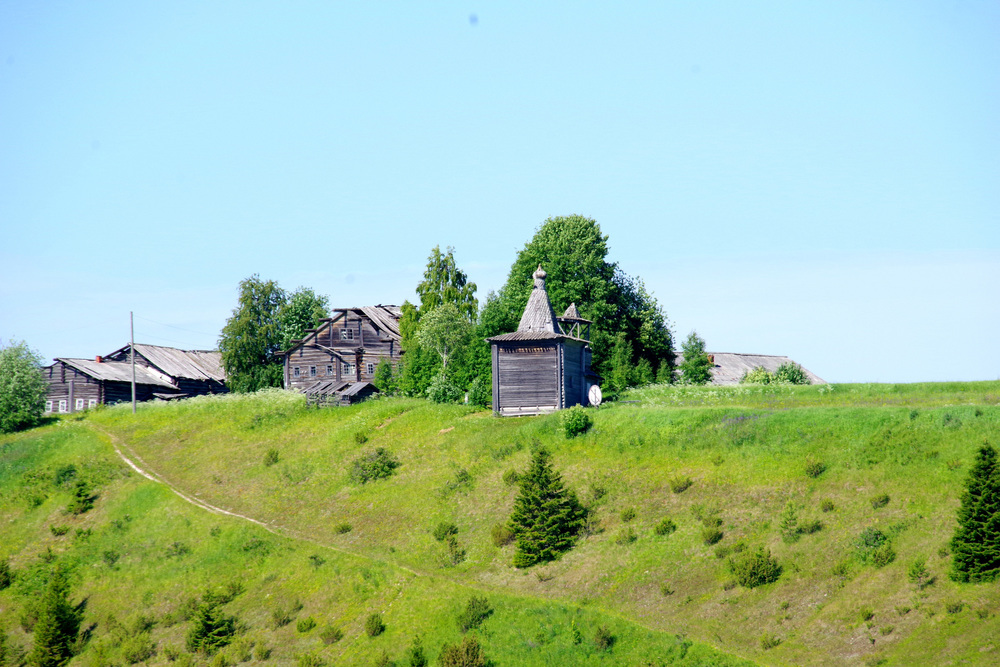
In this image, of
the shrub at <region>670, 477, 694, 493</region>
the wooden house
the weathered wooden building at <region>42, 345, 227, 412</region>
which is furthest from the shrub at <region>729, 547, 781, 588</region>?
A: the weathered wooden building at <region>42, 345, 227, 412</region>

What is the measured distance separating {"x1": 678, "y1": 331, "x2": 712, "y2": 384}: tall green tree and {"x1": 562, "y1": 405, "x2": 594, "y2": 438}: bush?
23.4 m

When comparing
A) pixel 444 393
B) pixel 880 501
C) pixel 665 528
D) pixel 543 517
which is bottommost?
pixel 665 528

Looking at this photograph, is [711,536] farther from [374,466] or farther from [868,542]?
[374,466]

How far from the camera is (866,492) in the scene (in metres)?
37.9

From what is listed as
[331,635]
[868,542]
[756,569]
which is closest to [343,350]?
[331,635]

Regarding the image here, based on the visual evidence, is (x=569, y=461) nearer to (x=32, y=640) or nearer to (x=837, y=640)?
(x=837, y=640)

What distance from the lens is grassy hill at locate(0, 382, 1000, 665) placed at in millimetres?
32094

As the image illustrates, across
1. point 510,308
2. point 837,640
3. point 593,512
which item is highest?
point 510,308

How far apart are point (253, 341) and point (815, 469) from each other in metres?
59.8

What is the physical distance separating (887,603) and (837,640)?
2465 mm

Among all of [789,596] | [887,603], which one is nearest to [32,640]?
[789,596]

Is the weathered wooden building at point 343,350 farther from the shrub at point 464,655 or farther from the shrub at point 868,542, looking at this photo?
the shrub at point 868,542

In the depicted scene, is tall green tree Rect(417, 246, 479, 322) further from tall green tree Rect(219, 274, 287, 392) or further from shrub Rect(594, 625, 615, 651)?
shrub Rect(594, 625, 615, 651)

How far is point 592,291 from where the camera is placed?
72500 mm
